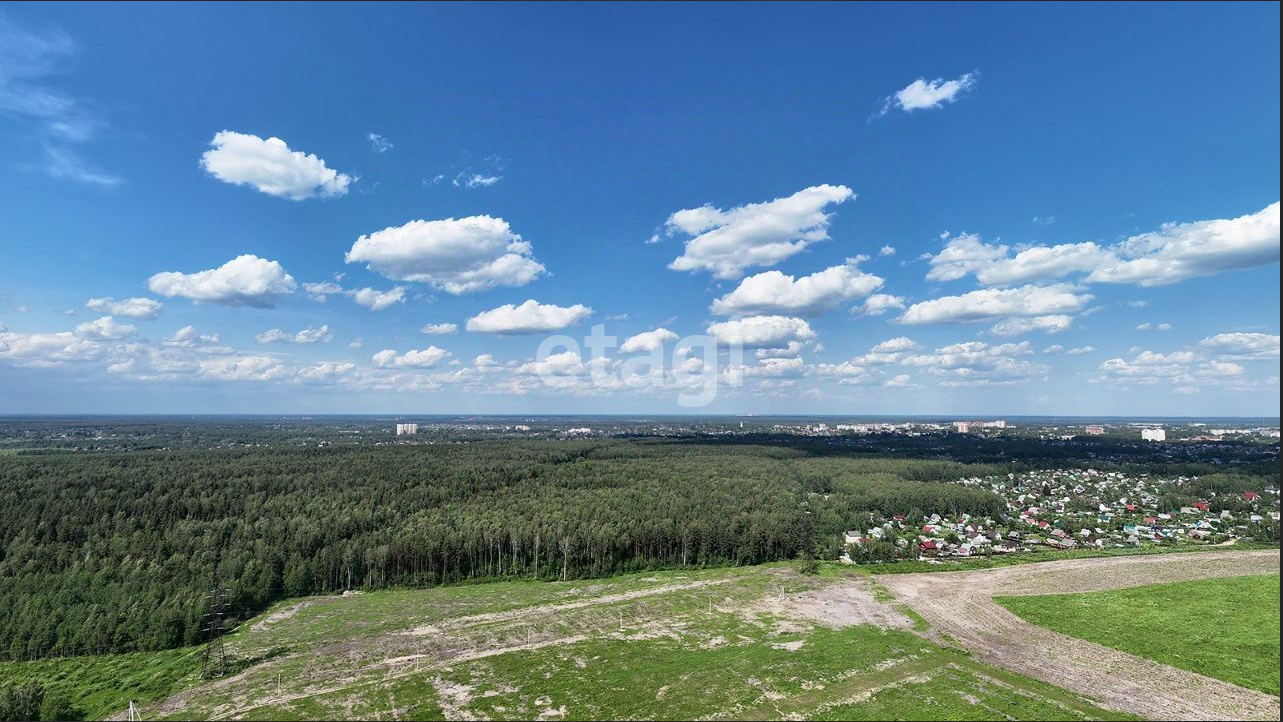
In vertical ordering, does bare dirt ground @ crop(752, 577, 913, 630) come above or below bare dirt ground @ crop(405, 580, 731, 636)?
above

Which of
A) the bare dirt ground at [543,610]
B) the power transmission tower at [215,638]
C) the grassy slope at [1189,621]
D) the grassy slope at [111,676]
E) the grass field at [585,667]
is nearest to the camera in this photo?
the grass field at [585,667]

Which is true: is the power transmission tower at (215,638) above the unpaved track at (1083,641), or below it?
below

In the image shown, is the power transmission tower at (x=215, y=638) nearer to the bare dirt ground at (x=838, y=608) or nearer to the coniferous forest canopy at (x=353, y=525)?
the coniferous forest canopy at (x=353, y=525)

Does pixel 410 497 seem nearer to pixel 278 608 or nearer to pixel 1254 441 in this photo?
pixel 278 608

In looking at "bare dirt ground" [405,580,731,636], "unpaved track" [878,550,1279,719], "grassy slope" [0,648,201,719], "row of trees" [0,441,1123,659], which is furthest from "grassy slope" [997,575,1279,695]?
"grassy slope" [0,648,201,719]

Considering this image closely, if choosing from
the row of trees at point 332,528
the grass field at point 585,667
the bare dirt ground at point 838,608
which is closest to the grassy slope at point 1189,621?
the bare dirt ground at point 838,608

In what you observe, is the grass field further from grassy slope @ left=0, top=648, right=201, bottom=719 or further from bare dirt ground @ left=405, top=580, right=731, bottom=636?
bare dirt ground @ left=405, top=580, right=731, bottom=636

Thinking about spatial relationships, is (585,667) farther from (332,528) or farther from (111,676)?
(332,528)
